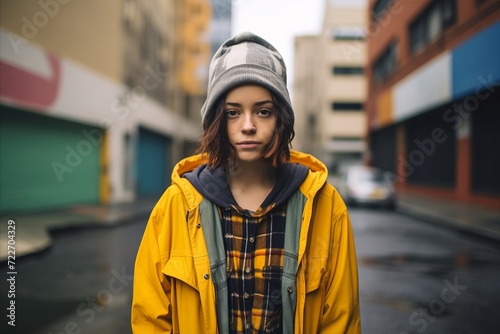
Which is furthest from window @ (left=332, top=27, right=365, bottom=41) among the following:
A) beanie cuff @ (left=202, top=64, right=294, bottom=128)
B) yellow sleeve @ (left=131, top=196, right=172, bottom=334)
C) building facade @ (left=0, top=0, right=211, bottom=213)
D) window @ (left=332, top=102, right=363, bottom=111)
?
yellow sleeve @ (left=131, top=196, right=172, bottom=334)

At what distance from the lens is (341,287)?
154cm

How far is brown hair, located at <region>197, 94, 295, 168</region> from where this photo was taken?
61.9 inches

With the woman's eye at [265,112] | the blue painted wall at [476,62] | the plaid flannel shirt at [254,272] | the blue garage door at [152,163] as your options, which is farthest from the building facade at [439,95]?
the blue garage door at [152,163]

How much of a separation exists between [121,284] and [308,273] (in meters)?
3.85

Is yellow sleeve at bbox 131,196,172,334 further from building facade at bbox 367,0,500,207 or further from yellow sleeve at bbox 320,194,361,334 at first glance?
building facade at bbox 367,0,500,207

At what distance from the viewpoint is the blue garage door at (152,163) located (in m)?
20.0

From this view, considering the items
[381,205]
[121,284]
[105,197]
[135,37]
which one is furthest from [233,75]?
[135,37]

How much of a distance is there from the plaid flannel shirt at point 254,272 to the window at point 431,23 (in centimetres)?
1554

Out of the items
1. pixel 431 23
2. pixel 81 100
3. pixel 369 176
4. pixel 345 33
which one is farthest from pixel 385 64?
pixel 345 33

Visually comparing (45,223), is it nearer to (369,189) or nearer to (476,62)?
(369,189)

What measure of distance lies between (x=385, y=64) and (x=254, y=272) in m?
24.2

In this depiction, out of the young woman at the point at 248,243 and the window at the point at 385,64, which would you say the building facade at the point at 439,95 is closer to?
the window at the point at 385,64

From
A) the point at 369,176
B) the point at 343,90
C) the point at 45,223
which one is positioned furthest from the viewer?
the point at 343,90

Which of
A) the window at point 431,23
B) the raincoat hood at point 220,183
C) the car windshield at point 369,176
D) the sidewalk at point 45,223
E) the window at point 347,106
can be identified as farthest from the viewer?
the window at point 347,106
